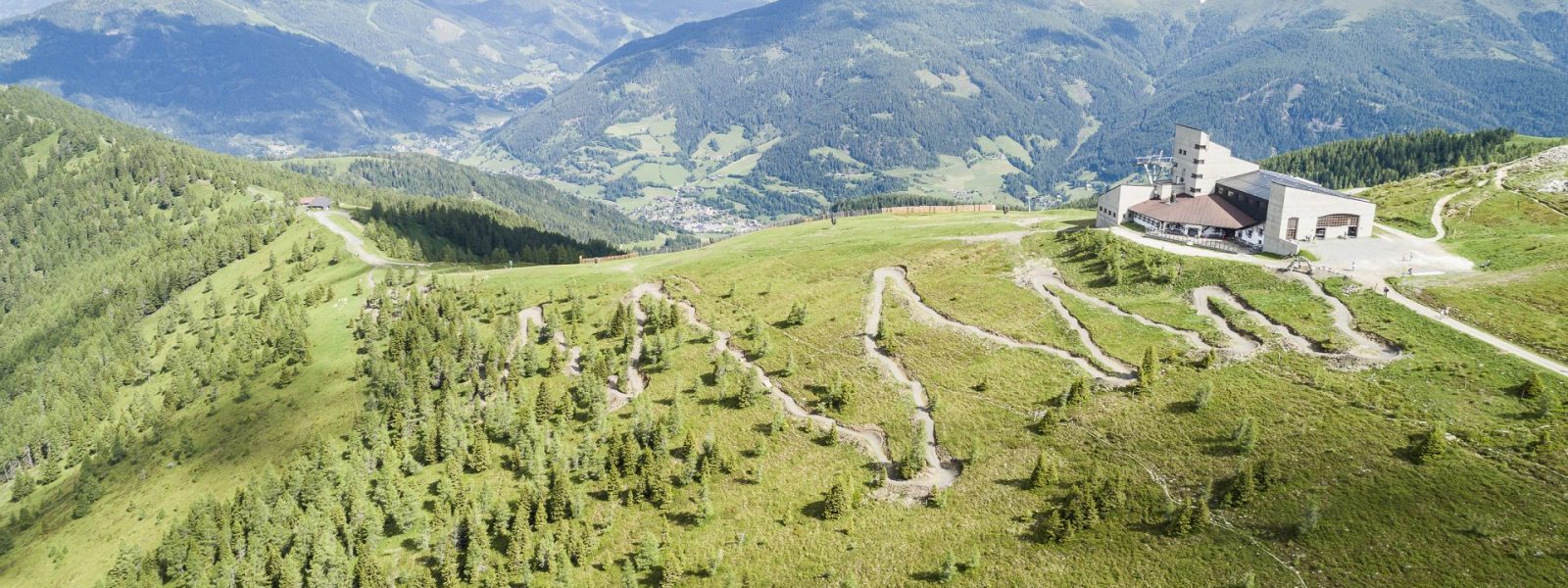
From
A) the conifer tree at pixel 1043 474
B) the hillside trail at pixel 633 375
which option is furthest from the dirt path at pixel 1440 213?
the hillside trail at pixel 633 375

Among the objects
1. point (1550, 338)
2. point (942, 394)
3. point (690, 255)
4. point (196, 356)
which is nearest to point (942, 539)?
point (942, 394)

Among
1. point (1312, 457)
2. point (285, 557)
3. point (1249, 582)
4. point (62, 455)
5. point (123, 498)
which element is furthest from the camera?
point (62, 455)

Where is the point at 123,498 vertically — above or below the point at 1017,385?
below

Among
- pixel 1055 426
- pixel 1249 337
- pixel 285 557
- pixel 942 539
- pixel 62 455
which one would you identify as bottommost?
pixel 62 455

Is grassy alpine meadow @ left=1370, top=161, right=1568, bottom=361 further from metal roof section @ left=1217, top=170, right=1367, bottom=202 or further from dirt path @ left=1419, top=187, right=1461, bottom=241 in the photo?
metal roof section @ left=1217, top=170, right=1367, bottom=202

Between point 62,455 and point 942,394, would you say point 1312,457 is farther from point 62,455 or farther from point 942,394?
point 62,455
